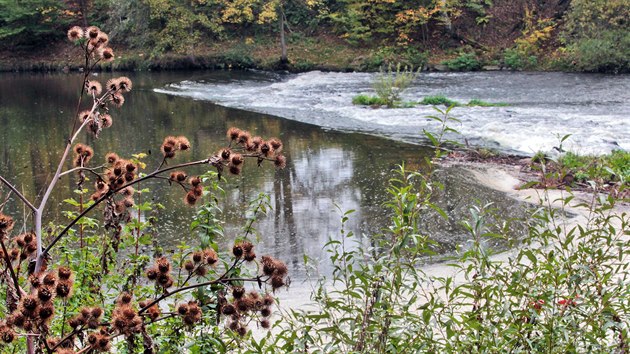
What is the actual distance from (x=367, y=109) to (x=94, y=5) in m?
22.6

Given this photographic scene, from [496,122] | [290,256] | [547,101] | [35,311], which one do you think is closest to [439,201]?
[290,256]

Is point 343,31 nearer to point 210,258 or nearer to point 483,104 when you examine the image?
point 483,104

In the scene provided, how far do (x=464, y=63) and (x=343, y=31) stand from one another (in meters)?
6.65

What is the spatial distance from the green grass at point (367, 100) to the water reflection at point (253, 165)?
2615 mm

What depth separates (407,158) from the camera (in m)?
12.1

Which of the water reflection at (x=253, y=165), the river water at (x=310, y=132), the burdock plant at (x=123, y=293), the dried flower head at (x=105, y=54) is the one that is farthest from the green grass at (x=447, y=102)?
the dried flower head at (x=105, y=54)

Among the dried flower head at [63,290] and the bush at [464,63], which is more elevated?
the dried flower head at [63,290]

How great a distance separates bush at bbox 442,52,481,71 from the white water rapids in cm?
115

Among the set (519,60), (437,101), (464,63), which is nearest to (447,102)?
(437,101)

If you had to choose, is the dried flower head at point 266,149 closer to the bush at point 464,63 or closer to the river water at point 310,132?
the river water at point 310,132

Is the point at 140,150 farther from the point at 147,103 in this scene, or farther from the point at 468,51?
the point at 468,51

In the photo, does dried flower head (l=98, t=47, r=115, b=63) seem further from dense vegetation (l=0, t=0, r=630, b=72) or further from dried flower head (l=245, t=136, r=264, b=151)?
dense vegetation (l=0, t=0, r=630, b=72)

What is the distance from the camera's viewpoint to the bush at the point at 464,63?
25375 mm

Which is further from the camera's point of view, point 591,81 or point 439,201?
point 591,81
